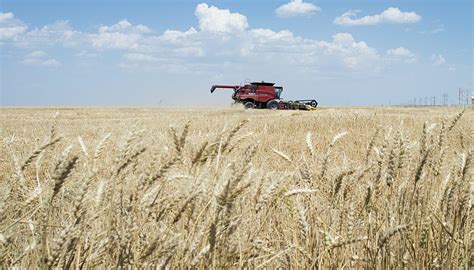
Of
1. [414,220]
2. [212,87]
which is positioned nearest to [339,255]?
[414,220]

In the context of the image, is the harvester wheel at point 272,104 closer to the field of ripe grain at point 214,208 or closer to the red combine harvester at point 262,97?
the red combine harvester at point 262,97

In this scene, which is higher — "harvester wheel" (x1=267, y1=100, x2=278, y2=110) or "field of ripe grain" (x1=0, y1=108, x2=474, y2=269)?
"harvester wheel" (x1=267, y1=100, x2=278, y2=110)

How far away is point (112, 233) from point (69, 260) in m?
0.15

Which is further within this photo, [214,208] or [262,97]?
[262,97]

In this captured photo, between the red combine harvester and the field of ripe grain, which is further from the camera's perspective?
the red combine harvester

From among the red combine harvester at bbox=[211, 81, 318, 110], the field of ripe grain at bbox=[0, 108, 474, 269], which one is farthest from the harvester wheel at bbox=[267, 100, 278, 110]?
the field of ripe grain at bbox=[0, 108, 474, 269]

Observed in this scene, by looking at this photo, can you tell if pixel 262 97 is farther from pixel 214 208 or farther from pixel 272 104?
pixel 214 208

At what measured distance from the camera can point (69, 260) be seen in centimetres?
135

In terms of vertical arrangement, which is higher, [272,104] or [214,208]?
[272,104]

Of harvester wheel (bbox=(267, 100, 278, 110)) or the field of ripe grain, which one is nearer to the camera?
the field of ripe grain

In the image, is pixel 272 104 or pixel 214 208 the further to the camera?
pixel 272 104

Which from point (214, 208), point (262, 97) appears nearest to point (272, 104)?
point (262, 97)

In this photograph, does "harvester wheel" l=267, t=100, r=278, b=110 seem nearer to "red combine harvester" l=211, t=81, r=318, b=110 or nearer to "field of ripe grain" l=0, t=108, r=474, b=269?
"red combine harvester" l=211, t=81, r=318, b=110

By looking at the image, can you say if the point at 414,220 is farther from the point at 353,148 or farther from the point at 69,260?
the point at 353,148
